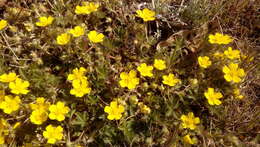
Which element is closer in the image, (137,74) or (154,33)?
(137,74)

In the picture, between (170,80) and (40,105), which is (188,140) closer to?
(170,80)

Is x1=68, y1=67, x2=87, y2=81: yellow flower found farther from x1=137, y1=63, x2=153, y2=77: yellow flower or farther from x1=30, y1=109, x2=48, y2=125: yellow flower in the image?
x1=137, y1=63, x2=153, y2=77: yellow flower

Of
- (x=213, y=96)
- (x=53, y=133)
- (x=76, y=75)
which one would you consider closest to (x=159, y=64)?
(x=213, y=96)

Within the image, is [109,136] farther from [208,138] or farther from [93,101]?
[208,138]

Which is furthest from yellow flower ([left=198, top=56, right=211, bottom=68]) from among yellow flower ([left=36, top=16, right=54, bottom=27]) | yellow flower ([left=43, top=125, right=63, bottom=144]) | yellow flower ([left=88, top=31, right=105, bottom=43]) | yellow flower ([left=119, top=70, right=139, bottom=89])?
yellow flower ([left=36, top=16, right=54, bottom=27])

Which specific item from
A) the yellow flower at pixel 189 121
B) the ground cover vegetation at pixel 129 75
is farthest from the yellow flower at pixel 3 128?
the yellow flower at pixel 189 121

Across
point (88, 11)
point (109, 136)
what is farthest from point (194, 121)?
point (88, 11)
